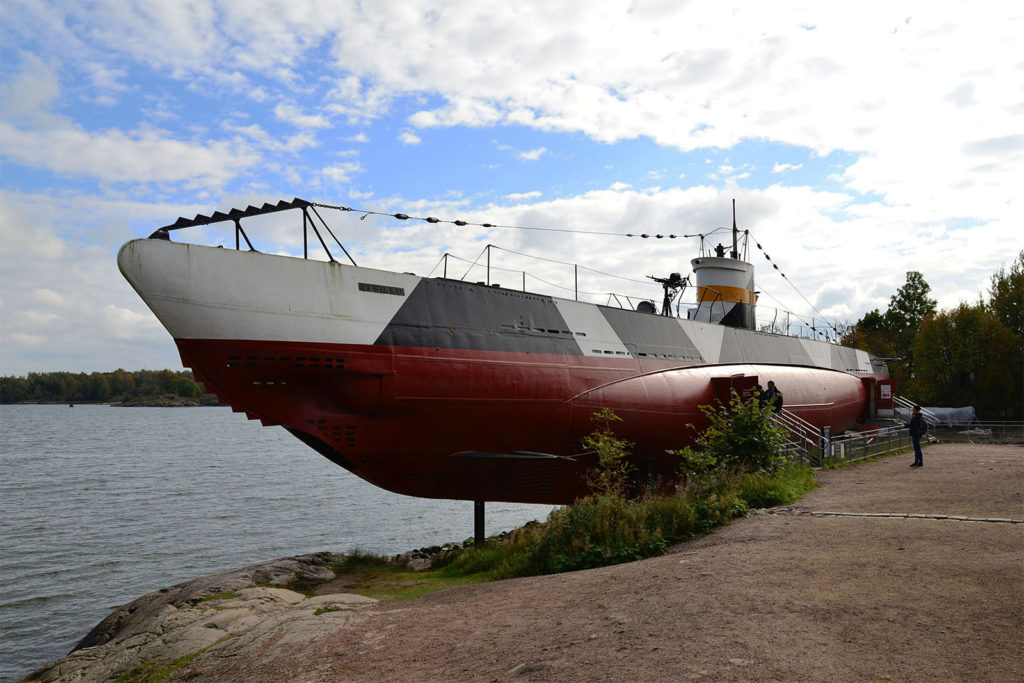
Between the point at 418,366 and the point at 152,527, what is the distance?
53.1ft

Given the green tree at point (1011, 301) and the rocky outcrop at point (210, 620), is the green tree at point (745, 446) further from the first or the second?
the green tree at point (1011, 301)

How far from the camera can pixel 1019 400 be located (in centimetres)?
4678

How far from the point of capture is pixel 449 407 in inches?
524

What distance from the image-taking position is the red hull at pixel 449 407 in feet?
38.9

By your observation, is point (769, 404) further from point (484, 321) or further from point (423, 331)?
point (423, 331)

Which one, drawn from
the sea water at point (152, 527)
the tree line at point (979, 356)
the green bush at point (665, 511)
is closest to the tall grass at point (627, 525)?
the green bush at point (665, 511)

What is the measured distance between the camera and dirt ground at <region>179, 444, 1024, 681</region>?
204 inches

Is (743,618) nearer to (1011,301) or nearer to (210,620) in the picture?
(210,620)

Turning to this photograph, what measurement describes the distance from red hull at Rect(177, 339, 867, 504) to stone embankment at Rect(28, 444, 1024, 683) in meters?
Result: 3.09

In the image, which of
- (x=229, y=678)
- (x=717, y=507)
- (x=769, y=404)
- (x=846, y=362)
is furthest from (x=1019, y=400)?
(x=229, y=678)

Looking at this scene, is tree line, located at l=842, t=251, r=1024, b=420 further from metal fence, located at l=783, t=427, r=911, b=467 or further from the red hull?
the red hull

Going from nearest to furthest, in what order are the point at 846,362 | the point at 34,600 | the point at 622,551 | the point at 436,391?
1. the point at 622,551
2. the point at 436,391
3. the point at 34,600
4. the point at 846,362

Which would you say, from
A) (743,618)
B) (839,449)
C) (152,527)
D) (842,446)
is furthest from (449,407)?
(152,527)

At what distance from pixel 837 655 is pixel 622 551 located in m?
4.48
